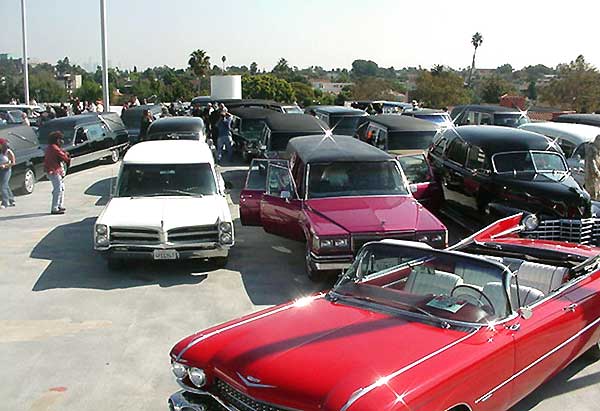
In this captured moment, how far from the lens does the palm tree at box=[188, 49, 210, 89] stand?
70938 millimetres

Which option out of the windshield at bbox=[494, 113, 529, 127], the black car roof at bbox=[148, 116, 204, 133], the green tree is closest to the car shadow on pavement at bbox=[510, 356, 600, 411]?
the black car roof at bbox=[148, 116, 204, 133]

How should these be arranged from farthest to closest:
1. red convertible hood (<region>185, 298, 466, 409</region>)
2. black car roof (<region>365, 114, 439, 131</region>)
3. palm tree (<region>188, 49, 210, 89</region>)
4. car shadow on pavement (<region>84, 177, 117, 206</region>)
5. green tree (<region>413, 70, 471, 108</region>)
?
palm tree (<region>188, 49, 210, 89</region>)
green tree (<region>413, 70, 471, 108</region>)
black car roof (<region>365, 114, 439, 131</region>)
car shadow on pavement (<region>84, 177, 117, 206</region>)
red convertible hood (<region>185, 298, 466, 409</region>)

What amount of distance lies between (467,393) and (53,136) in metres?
10.4

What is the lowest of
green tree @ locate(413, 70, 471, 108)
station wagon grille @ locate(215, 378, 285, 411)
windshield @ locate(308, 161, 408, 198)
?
station wagon grille @ locate(215, 378, 285, 411)

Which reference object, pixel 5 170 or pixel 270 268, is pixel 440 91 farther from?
pixel 270 268

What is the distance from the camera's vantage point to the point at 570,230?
9.30 meters

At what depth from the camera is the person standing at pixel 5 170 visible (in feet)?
44.0

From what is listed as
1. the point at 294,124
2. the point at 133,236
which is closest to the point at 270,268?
the point at 133,236

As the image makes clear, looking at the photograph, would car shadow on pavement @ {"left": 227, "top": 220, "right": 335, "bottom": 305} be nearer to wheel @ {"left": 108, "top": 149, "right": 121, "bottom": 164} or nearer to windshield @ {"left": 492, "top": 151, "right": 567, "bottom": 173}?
windshield @ {"left": 492, "top": 151, "right": 567, "bottom": 173}

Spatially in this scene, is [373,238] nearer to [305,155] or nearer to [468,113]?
[305,155]

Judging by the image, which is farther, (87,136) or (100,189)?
(87,136)

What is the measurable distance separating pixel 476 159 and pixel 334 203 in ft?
12.2

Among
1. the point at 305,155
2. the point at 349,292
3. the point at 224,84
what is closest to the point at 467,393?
the point at 349,292

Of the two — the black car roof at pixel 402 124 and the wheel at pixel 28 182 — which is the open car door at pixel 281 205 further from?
the wheel at pixel 28 182
